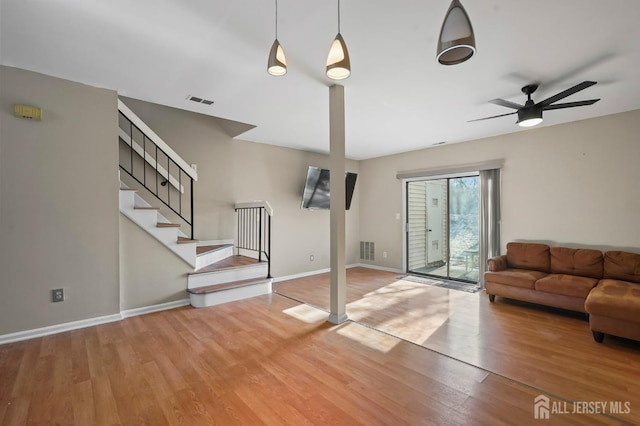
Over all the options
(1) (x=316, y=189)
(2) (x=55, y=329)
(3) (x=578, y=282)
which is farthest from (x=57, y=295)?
(3) (x=578, y=282)

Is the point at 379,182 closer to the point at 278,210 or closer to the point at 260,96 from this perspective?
the point at 278,210

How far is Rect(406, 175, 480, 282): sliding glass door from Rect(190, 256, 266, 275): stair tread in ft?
11.8

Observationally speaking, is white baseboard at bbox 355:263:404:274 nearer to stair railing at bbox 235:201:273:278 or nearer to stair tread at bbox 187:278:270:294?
stair railing at bbox 235:201:273:278

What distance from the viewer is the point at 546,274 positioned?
423 cm

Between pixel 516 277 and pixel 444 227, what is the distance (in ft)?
7.99

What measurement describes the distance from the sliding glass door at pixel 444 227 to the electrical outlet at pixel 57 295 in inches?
231

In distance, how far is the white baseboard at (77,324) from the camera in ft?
9.49

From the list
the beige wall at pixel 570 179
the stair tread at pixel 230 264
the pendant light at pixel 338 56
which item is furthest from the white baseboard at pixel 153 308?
the beige wall at pixel 570 179

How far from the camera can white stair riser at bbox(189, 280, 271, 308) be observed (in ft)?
13.0

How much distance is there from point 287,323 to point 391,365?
1382mm

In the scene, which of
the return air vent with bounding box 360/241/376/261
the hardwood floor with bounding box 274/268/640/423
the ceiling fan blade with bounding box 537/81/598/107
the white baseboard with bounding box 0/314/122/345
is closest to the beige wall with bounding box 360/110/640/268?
the hardwood floor with bounding box 274/268/640/423

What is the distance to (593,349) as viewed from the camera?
2.80 m

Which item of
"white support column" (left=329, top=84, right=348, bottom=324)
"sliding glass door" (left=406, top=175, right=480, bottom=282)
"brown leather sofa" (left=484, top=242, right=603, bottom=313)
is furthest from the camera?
"sliding glass door" (left=406, top=175, right=480, bottom=282)

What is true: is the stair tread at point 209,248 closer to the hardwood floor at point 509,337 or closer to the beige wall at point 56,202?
the beige wall at point 56,202
